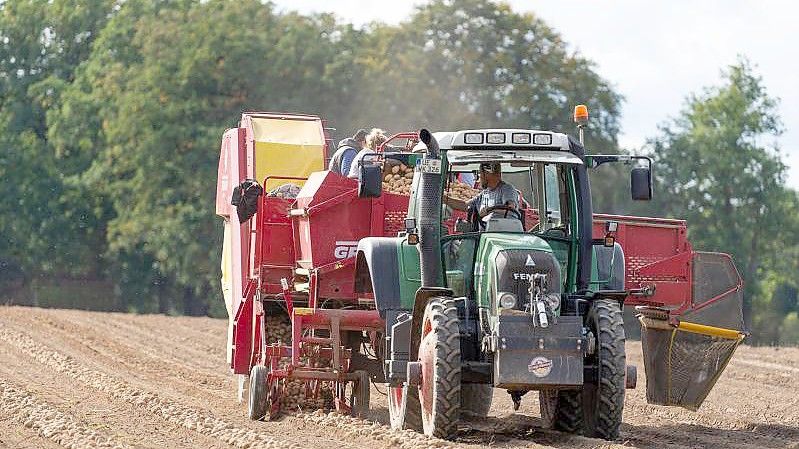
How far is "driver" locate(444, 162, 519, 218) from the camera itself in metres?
10.5

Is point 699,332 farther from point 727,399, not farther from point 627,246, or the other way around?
point 727,399

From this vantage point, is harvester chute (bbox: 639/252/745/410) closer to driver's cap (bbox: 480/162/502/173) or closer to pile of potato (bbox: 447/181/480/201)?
pile of potato (bbox: 447/181/480/201)

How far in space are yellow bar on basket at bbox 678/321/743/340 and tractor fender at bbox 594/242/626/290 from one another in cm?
61

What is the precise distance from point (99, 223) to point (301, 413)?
32.1 meters

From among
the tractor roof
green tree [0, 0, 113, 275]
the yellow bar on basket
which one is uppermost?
green tree [0, 0, 113, 275]

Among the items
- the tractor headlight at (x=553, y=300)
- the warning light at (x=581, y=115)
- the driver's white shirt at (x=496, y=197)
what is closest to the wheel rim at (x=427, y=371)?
the tractor headlight at (x=553, y=300)

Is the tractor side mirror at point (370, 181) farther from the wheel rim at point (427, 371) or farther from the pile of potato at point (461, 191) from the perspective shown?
the wheel rim at point (427, 371)

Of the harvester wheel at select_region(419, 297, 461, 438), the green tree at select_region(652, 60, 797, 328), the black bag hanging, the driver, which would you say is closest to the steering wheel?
the driver

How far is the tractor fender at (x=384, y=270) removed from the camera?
10945mm

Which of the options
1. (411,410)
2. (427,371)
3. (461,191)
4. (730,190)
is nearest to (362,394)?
(411,410)

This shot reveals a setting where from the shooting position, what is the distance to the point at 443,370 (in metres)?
9.59

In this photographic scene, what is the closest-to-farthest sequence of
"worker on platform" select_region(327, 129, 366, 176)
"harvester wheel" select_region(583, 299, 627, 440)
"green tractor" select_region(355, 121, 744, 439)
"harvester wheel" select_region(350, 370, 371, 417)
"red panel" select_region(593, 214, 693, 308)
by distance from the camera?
"green tractor" select_region(355, 121, 744, 439) < "harvester wheel" select_region(583, 299, 627, 440) < "harvester wheel" select_region(350, 370, 371, 417) < "red panel" select_region(593, 214, 693, 308) < "worker on platform" select_region(327, 129, 366, 176)

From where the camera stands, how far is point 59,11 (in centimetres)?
4859

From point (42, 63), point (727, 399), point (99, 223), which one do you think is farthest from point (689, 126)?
point (727, 399)
